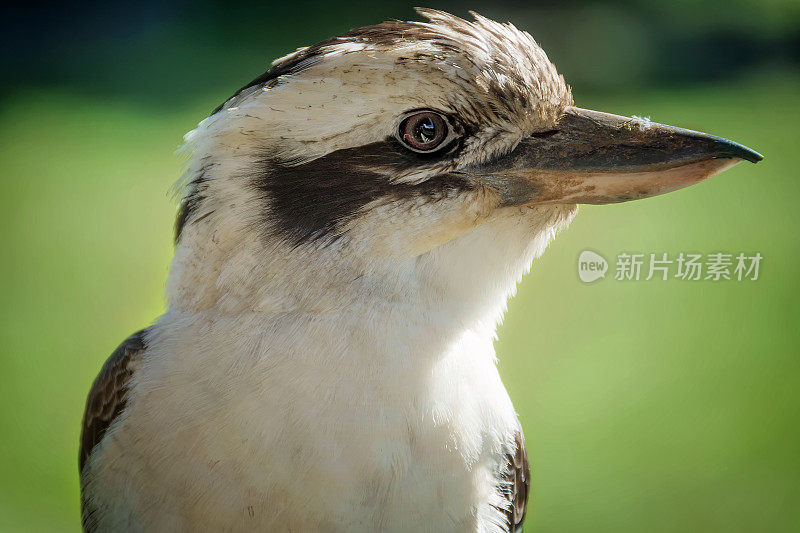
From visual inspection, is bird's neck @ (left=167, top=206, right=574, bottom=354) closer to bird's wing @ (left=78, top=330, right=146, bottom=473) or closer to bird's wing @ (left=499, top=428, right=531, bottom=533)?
bird's wing @ (left=78, top=330, right=146, bottom=473)

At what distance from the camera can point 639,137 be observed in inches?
46.8

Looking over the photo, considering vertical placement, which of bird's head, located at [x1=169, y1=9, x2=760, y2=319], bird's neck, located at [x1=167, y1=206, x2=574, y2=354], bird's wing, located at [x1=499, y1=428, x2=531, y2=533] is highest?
bird's head, located at [x1=169, y1=9, x2=760, y2=319]

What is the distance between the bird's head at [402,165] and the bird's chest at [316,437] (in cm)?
10

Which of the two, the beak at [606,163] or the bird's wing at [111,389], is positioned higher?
the beak at [606,163]

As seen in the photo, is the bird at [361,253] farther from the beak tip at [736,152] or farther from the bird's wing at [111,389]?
the bird's wing at [111,389]

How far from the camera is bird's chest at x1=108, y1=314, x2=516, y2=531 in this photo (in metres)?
1.20

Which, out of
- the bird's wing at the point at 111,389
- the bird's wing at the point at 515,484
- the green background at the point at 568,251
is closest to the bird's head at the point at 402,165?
the bird's wing at the point at 111,389

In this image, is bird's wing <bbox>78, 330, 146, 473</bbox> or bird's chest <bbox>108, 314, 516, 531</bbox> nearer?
bird's chest <bbox>108, 314, 516, 531</bbox>

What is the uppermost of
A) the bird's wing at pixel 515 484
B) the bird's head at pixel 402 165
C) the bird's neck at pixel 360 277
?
the bird's head at pixel 402 165

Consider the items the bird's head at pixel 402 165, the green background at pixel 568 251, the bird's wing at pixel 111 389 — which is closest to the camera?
the bird's head at pixel 402 165

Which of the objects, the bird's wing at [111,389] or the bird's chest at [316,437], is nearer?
the bird's chest at [316,437]

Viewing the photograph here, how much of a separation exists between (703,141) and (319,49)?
59cm

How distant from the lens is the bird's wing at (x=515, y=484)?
1.40 m

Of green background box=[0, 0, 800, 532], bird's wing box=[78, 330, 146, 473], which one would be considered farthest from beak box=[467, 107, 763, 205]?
green background box=[0, 0, 800, 532]
